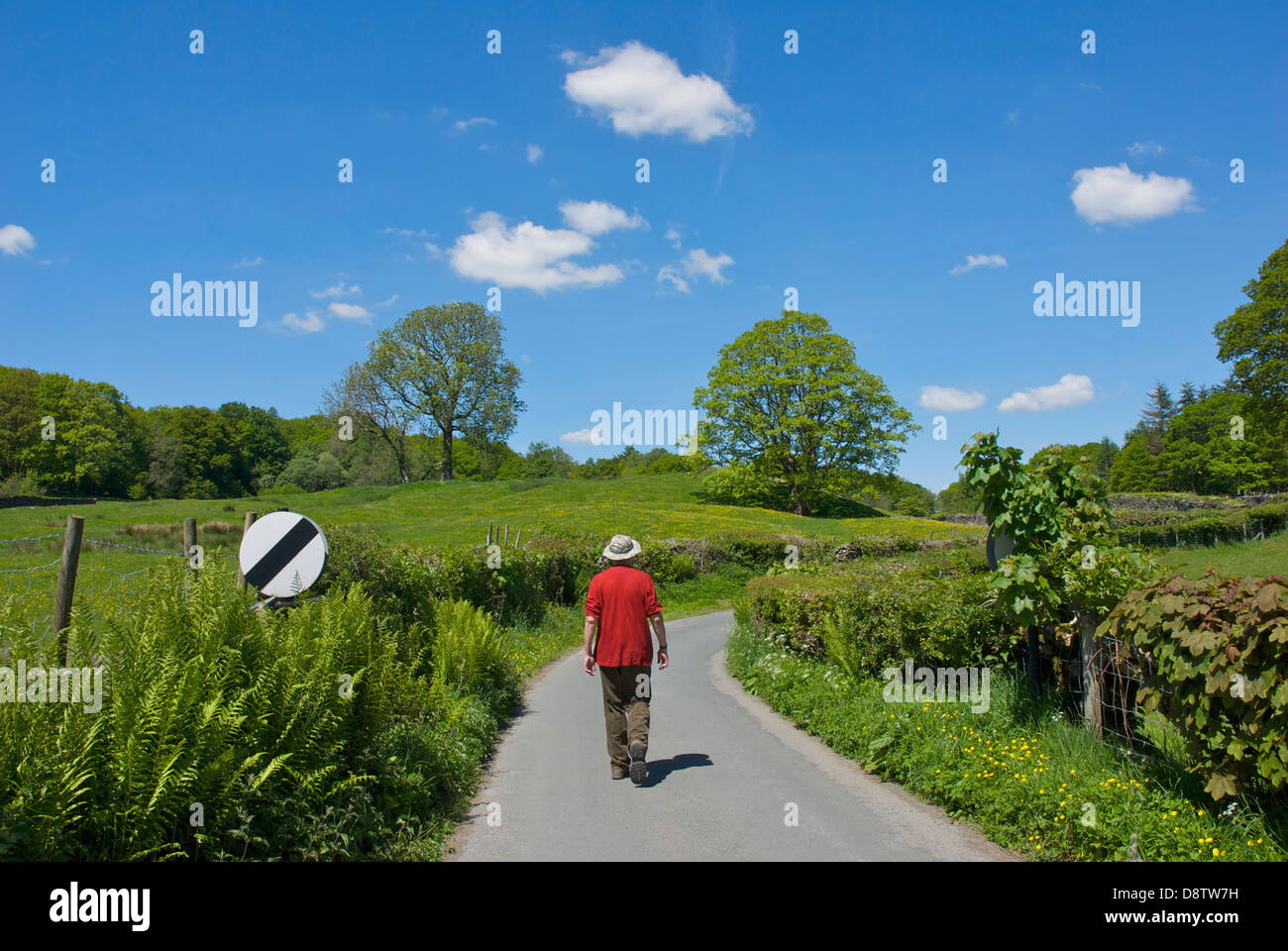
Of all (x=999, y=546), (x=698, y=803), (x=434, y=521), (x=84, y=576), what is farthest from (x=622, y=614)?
(x=434, y=521)

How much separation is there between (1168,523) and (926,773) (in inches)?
1695

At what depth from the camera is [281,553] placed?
6875mm

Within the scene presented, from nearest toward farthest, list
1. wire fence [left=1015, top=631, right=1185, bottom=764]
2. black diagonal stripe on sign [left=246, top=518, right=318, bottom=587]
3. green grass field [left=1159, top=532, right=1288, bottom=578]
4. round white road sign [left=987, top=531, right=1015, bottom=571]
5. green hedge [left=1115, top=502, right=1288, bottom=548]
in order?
wire fence [left=1015, top=631, right=1185, bottom=764] → black diagonal stripe on sign [left=246, top=518, right=318, bottom=587] → round white road sign [left=987, top=531, right=1015, bottom=571] → green grass field [left=1159, top=532, right=1288, bottom=578] → green hedge [left=1115, top=502, right=1288, bottom=548]

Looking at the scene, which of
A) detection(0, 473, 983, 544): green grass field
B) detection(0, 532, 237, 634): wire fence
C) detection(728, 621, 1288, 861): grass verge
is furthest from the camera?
detection(0, 473, 983, 544): green grass field

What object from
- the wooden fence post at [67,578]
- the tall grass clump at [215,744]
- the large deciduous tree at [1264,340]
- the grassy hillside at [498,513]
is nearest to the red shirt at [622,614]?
the tall grass clump at [215,744]

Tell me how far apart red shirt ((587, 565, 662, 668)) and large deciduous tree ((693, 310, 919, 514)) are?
51.9 metres

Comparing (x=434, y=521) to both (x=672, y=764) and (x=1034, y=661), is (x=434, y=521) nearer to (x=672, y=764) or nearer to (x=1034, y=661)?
(x=672, y=764)

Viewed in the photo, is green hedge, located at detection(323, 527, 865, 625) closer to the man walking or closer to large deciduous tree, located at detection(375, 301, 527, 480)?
the man walking

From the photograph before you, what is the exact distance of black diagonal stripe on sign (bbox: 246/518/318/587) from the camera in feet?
22.1

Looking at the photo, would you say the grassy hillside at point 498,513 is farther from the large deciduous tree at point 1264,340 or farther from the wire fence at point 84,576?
the large deciduous tree at point 1264,340

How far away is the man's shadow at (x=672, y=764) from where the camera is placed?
7.12m

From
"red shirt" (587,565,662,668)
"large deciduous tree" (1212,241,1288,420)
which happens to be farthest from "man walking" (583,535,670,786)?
"large deciduous tree" (1212,241,1288,420)

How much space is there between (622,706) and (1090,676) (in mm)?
4144
